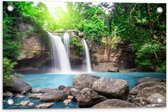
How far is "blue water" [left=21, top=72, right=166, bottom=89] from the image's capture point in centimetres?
431

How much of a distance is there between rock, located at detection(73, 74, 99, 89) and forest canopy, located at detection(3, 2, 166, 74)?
1.55ft

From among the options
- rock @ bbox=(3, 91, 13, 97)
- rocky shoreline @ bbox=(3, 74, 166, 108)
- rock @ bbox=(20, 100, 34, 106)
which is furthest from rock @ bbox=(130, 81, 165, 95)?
rock @ bbox=(3, 91, 13, 97)

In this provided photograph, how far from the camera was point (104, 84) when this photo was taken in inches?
174

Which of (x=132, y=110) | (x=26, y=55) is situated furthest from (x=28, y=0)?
(x=132, y=110)

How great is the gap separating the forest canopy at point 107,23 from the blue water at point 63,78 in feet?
0.42

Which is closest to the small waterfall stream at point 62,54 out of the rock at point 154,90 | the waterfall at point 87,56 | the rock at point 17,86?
the waterfall at point 87,56

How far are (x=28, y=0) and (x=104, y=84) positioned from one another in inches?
55.2

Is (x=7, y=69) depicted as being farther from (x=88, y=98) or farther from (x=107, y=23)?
(x=107, y=23)

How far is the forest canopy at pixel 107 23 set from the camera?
4.28m

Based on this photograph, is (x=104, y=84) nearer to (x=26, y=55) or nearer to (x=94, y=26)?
(x=94, y=26)

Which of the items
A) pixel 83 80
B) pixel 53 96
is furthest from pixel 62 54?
pixel 53 96

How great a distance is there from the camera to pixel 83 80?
4363 millimetres

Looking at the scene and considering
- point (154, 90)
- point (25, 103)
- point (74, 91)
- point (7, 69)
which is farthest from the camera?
point (154, 90)

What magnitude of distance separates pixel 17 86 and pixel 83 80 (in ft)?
2.67
